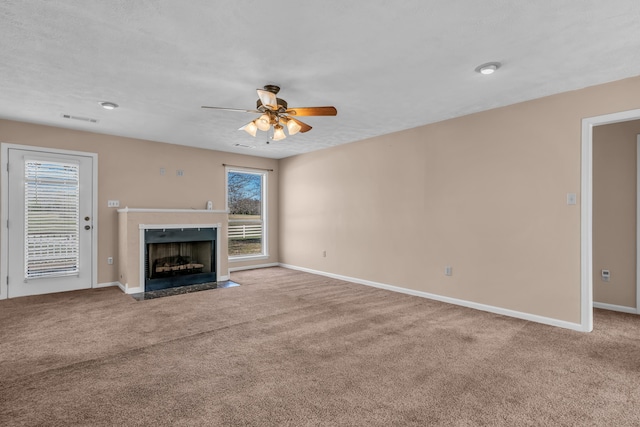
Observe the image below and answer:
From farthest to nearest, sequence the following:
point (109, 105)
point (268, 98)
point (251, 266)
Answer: point (251, 266)
point (109, 105)
point (268, 98)

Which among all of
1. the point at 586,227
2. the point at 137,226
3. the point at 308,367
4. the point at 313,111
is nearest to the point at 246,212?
the point at 137,226

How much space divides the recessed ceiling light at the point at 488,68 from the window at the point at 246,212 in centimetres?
513

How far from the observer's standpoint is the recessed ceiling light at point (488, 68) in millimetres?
2832

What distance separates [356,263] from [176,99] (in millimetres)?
3786

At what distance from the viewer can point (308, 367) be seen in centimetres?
255

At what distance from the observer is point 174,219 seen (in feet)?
17.8

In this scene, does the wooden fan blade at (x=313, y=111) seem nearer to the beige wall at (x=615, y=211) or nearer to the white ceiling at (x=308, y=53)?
the white ceiling at (x=308, y=53)

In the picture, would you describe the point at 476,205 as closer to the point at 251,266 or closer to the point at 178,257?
the point at 251,266

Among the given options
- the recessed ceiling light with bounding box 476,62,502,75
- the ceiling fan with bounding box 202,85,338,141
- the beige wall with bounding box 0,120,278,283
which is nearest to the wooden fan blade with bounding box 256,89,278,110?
the ceiling fan with bounding box 202,85,338,141

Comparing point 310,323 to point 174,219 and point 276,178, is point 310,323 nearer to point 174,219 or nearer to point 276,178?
point 174,219

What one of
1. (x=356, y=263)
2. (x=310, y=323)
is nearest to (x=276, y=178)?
(x=356, y=263)

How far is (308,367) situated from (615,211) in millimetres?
4291

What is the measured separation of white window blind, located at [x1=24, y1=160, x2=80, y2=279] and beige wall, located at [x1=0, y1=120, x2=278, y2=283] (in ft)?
1.05

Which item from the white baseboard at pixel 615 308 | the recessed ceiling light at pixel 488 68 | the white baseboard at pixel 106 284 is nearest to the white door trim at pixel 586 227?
the white baseboard at pixel 615 308
